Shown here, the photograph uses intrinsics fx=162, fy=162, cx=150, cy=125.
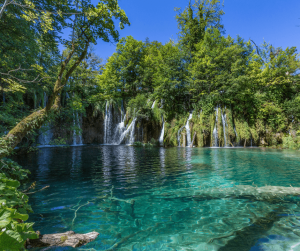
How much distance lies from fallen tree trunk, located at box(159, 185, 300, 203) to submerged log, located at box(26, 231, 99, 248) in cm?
223

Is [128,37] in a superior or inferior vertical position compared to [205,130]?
superior

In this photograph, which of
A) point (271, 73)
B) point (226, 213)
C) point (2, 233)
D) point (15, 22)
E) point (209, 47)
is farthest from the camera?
point (209, 47)

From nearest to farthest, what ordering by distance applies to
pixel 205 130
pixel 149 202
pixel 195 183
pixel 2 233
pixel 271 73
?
pixel 2 233 → pixel 149 202 → pixel 195 183 → pixel 205 130 → pixel 271 73

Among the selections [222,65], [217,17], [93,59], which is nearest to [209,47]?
[222,65]

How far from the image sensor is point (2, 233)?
105 centimetres

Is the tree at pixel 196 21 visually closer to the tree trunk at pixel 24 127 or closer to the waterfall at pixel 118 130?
the waterfall at pixel 118 130

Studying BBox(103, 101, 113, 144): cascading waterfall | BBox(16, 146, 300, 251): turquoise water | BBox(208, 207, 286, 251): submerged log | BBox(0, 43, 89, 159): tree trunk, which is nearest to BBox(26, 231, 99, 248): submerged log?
BBox(16, 146, 300, 251): turquoise water

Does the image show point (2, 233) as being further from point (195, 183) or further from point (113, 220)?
point (195, 183)

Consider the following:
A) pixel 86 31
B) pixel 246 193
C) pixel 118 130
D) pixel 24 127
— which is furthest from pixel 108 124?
pixel 246 193

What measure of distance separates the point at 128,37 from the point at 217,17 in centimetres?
1520

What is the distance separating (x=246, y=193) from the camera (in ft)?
13.9

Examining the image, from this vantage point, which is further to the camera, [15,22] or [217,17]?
[217,17]

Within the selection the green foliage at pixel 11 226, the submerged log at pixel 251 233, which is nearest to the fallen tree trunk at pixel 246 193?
the submerged log at pixel 251 233

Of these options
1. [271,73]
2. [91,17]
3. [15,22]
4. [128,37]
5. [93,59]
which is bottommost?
[91,17]
